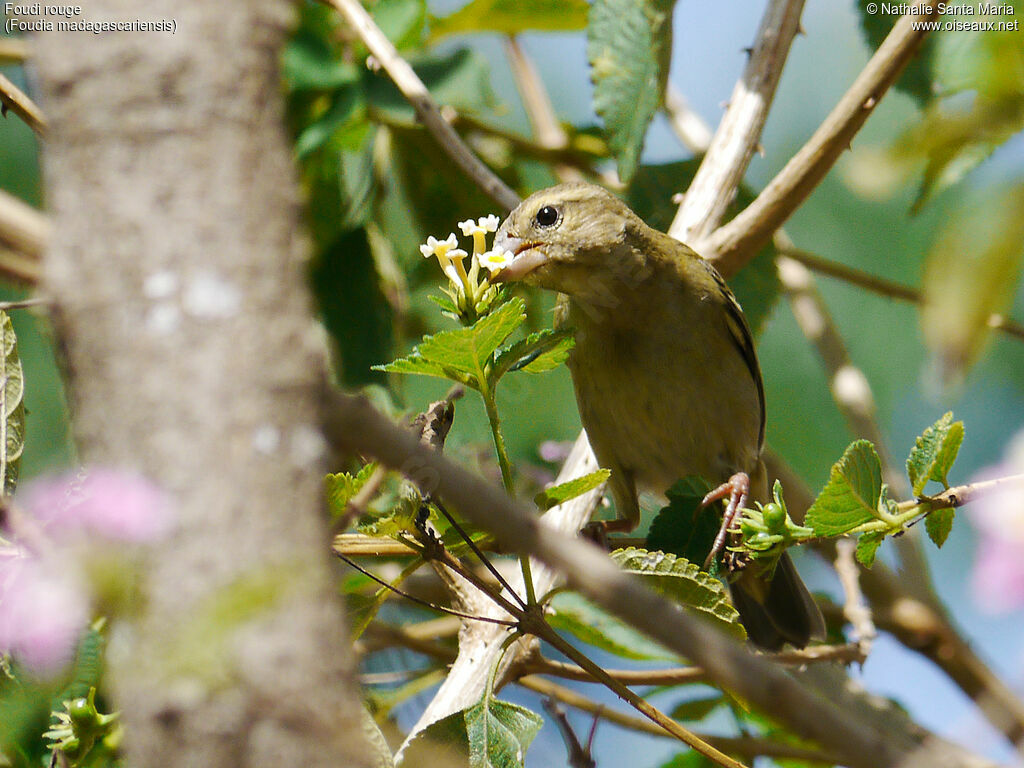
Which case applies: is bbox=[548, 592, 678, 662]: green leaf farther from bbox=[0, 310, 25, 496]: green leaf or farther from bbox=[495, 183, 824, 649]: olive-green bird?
bbox=[0, 310, 25, 496]: green leaf

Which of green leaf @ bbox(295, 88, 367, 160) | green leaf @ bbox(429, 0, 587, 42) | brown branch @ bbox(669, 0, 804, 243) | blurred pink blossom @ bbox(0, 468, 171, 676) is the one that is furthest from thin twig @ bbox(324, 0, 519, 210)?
blurred pink blossom @ bbox(0, 468, 171, 676)

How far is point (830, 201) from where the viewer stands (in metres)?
6.12

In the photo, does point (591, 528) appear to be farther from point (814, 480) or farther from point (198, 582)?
point (814, 480)

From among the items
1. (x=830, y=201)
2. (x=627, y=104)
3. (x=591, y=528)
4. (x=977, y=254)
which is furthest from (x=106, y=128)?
(x=830, y=201)

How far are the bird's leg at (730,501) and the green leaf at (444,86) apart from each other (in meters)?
1.60

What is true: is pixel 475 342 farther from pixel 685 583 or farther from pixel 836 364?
pixel 836 364

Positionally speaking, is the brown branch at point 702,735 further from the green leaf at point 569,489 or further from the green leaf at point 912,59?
the green leaf at point 912,59

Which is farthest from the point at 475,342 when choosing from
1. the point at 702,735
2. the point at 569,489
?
the point at 702,735

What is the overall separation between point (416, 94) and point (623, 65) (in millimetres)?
663

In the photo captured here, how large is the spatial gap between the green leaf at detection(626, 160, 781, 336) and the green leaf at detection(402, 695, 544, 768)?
6.17 feet

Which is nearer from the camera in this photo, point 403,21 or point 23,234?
point 23,234

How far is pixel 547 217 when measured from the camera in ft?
10.1

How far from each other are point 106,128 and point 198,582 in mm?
375

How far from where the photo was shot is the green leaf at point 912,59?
3.14m
